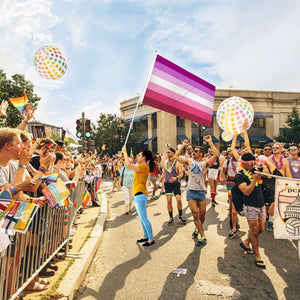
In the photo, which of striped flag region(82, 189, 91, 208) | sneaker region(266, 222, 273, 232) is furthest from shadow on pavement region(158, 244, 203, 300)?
striped flag region(82, 189, 91, 208)

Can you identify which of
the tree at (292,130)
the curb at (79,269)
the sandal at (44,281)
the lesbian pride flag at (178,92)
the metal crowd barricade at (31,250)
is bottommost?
the curb at (79,269)

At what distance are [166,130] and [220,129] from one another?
6.94m

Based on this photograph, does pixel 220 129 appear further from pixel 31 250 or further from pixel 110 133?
pixel 31 250

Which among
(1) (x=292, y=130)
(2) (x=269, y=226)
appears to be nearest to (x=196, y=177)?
(2) (x=269, y=226)

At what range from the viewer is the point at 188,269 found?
411 cm

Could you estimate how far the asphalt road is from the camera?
3.42m

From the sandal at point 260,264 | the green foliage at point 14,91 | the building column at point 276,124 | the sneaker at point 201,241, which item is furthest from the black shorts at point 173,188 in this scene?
the building column at point 276,124

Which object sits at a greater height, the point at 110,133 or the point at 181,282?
the point at 110,133

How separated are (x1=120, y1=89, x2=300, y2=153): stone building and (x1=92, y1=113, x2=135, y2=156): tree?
3.49 metres

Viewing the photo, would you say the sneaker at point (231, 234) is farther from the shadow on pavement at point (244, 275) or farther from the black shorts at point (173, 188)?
the black shorts at point (173, 188)

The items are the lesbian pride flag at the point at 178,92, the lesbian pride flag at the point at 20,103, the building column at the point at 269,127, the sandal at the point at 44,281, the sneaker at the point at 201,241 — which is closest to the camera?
the sandal at the point at 44,281

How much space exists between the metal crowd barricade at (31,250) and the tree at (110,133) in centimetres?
2757

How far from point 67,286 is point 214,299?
186cm

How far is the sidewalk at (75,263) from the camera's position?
3.11 m
